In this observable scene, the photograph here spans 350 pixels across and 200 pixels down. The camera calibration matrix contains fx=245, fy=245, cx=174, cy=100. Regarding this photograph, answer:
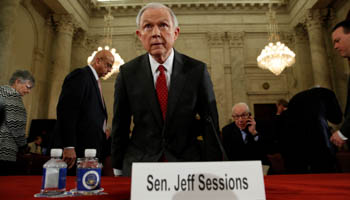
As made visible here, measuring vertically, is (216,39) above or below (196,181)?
above

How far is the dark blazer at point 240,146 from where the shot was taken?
11.7 ft

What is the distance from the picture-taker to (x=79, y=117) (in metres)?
2.80

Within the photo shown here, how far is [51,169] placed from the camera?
0.95 meters

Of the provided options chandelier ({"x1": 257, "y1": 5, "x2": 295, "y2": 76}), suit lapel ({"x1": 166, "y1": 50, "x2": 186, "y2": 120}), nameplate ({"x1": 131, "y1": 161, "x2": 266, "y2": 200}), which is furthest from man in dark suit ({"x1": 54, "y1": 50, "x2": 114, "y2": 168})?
chandelier ({"x1": 257, "y1": 5, "x2": 295, "y2": 76})

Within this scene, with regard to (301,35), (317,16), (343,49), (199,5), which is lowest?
(343,49)

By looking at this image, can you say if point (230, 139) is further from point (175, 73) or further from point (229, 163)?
point (229, 163)

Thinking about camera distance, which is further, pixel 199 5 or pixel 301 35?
pixel 199 5

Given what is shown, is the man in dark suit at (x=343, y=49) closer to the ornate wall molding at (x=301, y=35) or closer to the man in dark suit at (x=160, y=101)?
the man in dark suit at (x=160, y=101)

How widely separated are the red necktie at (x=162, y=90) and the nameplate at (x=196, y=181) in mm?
775

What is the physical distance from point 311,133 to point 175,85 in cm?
284

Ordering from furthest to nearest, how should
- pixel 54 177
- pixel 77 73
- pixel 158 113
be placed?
pixel 77 73 < pixel 158 113 < pixel 54 177

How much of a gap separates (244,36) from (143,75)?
42.6 ft

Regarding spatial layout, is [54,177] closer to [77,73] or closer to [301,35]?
[77,73]

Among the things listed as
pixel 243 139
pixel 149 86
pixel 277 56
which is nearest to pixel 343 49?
pixel 243 139
